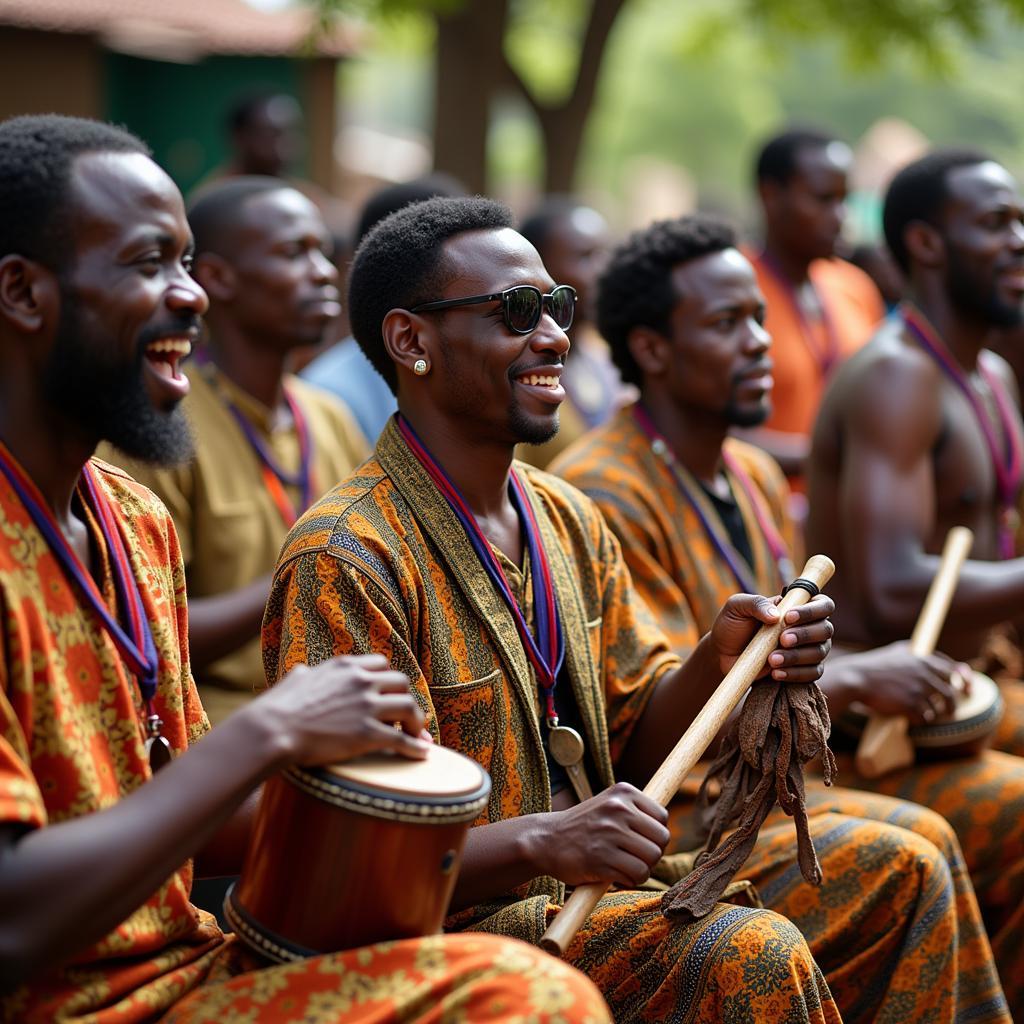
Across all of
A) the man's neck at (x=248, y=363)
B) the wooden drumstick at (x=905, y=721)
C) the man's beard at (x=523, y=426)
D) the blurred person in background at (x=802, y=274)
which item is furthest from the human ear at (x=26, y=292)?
the blurred person in background at (x=802, y=274)

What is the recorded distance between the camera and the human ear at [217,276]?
18.3 feet

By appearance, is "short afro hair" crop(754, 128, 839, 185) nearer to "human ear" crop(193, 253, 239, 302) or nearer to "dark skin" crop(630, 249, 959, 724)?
"dark skin" crop(630, 249, 959, 724)

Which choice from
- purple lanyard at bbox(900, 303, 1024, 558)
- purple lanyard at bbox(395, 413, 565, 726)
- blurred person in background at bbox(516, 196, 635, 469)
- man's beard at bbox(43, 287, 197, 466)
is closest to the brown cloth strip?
purple lanyard at bbox(395, 413, 565, 726)

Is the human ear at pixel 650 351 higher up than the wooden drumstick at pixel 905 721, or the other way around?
the human ear at pixel 650 351

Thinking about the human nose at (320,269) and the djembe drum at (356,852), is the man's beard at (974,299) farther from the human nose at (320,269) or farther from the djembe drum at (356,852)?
the djembe drum at (356,852)

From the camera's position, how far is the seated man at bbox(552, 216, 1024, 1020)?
15.1ft

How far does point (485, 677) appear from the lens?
3463 mm

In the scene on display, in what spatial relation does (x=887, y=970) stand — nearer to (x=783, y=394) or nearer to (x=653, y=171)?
(x=783, y=394)

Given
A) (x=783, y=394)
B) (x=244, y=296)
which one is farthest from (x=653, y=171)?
(x=244, y=296)

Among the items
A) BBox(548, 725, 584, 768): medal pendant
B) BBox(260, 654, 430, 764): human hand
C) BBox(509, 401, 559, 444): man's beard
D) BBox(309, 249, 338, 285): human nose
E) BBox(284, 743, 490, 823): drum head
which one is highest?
BBox(309, 249, 338, 285): human nose

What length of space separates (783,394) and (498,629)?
4.64 metres

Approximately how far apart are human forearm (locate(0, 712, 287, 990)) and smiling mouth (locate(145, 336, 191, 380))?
0.72 meters

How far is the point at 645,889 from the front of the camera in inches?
150

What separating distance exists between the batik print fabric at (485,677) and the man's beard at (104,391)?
0.55 metres
